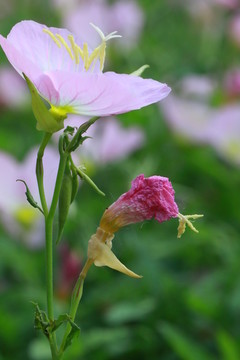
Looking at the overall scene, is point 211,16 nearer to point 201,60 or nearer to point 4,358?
point 201,60

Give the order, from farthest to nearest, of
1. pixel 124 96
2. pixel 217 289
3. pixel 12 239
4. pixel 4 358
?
pixel 12 239 → pixel 217 289 → pixel 4 358 → pixel 124 96

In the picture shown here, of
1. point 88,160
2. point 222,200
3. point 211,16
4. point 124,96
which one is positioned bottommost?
point 211,16

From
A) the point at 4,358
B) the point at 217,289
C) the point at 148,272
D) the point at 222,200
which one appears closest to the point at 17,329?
the point at 4,358

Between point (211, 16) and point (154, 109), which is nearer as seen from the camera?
point (154, 109)

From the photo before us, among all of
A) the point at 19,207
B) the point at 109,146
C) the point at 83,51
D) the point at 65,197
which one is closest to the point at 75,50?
the point at 83,51

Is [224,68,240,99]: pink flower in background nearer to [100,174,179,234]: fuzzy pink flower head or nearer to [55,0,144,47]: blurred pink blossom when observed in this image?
[55,0,144,47]: blurred pink blossom

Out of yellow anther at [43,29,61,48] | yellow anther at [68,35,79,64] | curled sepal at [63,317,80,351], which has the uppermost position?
yellow anther at [43,29,61,48]

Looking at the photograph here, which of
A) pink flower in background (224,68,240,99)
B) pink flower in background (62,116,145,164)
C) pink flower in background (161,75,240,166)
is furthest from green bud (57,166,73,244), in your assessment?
pink flower in background (224,68,240,99)

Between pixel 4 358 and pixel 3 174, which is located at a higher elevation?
pixel 3 174
